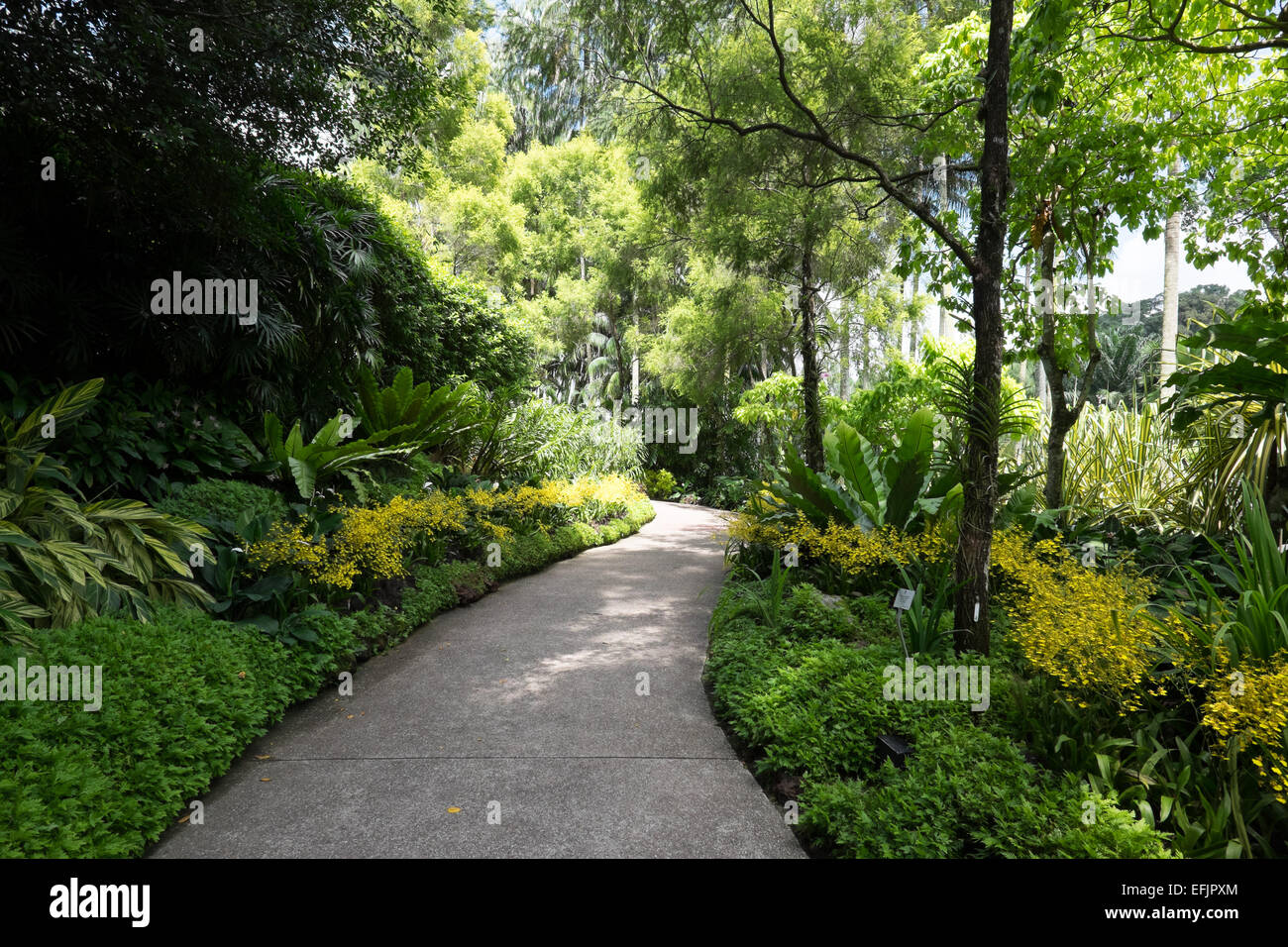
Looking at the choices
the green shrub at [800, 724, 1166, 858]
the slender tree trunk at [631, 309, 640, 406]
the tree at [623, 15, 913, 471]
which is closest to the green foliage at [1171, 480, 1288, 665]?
the green shrub at [800, 724, 1166, 858]

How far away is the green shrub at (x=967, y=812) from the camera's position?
7.46 ft

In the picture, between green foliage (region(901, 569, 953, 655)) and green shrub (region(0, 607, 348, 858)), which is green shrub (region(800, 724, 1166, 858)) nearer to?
green foliage (region(901, 569, 953, 655))

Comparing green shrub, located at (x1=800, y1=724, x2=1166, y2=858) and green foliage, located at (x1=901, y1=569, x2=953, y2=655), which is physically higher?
green foliage, located at (x1=901, y1=569, x2=953, y2=655)

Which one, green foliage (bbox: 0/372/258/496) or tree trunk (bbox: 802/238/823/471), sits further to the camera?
tree trunk (bbox: 802/238/823/471)

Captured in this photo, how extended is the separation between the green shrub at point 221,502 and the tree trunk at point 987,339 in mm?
4522

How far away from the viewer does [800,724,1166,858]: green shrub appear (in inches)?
89.5

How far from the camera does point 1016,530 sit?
5441 millimetres

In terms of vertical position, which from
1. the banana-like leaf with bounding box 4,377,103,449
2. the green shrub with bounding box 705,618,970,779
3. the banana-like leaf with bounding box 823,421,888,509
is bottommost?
the green shrub with bounding box 705,618,970,779

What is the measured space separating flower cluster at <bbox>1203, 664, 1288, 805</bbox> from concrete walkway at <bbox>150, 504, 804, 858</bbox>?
160 centimetres

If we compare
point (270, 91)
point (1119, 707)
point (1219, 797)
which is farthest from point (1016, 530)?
point (270, 91)

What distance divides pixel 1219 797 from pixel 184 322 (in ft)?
22.2

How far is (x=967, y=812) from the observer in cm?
253

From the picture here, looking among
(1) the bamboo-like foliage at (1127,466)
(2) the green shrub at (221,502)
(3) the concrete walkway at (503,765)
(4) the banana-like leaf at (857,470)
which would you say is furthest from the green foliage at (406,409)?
(1) the bamboo-like foliage at (1127,466)

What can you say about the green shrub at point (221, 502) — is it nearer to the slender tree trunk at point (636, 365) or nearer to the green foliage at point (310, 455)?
the green foliage at point (310, 455)
